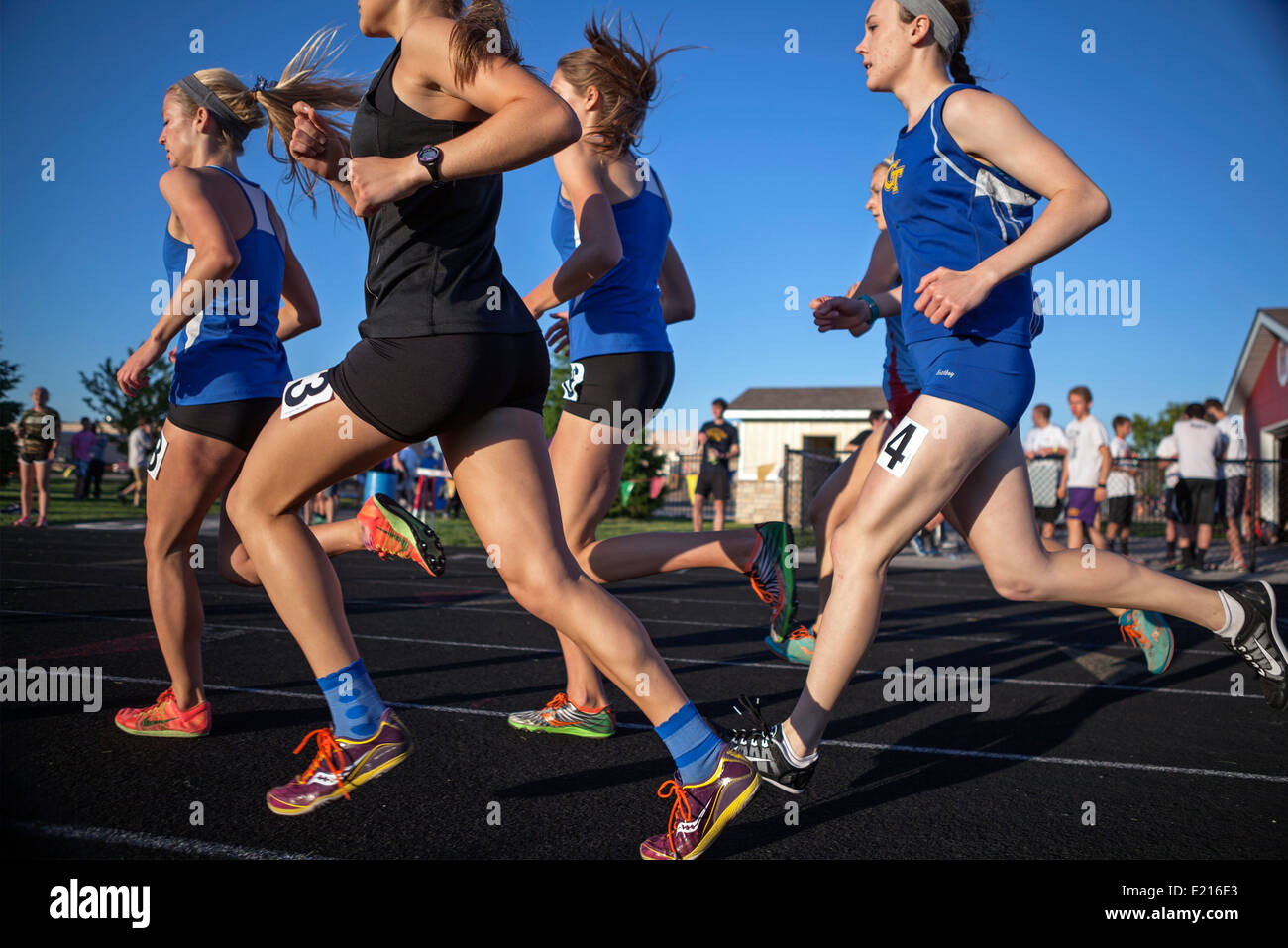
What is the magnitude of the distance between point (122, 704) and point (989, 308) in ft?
11.6

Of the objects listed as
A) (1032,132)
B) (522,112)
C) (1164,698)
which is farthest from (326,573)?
(1164,698)

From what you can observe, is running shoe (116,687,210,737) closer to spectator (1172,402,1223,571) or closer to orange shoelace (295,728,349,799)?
orange shoelace (295,728,349,799)

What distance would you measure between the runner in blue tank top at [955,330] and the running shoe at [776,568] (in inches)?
45.5

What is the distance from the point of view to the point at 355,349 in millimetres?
2217

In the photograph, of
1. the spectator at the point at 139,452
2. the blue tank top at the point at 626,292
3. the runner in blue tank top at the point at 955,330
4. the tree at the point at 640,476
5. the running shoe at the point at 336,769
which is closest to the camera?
the running shoe at the point at 336,769

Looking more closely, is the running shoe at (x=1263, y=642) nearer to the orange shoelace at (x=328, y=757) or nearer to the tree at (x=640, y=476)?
the orange shoelace at (x=328, y=757)

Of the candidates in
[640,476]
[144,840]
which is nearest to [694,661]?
[144,840]

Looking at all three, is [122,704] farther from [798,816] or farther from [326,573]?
[798,816]

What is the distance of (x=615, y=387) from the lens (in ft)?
11.3

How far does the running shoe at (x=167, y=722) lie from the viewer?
3.15m

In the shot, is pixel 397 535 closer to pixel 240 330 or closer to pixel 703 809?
pixel 240 330

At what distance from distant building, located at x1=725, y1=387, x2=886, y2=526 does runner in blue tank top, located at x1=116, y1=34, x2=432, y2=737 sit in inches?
841

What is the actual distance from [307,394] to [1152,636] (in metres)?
3.33

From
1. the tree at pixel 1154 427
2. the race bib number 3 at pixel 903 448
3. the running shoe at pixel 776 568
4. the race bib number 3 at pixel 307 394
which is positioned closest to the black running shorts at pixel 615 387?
the running shoe at pixel 776 568
